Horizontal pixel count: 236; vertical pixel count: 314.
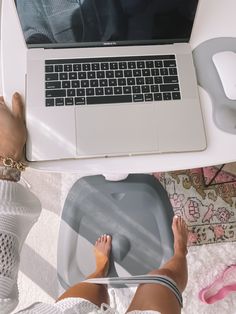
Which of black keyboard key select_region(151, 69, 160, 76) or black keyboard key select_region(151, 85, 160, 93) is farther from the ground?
black keyboard key select_region(151, 69, 160, 76)

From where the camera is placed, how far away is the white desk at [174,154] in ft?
2.53

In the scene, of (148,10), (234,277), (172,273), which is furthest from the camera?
(234,277)

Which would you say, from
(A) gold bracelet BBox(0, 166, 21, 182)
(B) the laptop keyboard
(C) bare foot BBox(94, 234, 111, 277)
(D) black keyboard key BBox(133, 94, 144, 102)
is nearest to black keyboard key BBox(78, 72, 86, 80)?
(B) the laptop keyboard

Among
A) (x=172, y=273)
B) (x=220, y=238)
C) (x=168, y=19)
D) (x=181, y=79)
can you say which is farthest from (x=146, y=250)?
Result: (x=168, y=19)

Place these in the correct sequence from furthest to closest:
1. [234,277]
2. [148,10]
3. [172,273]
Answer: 1. [234,277]
2. [172,273]
3. [148,10]

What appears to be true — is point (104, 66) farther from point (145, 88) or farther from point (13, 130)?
point (13, 130)

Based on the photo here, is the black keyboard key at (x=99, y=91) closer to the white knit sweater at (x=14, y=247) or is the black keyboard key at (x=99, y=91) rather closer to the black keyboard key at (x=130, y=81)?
the black keyboard key at (x=130, y=81)

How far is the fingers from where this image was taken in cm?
78

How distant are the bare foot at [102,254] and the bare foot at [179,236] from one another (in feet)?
0.64

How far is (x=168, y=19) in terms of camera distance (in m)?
0.76

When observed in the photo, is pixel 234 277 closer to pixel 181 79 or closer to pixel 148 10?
pixel 181 79

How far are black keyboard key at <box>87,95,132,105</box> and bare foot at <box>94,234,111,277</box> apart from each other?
Answer: 1.38ft

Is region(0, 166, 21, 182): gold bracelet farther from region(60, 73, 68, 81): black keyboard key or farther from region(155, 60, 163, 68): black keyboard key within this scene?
region(155, 60, 163, 68): black keyboard key

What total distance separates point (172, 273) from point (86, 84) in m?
0.54
